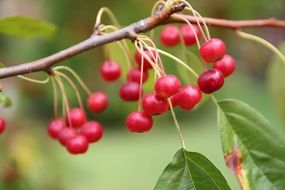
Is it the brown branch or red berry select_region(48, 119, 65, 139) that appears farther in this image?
red berry select_region(48, 119, 65, 139)

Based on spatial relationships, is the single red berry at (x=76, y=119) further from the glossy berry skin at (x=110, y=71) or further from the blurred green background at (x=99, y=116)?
the blurred green background at (x=99, y=116)

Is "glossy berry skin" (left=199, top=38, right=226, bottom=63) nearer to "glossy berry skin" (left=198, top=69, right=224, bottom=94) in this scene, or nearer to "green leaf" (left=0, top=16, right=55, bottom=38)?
"glossy berry skin" (left=198, top=69, right=224, bottom=94)

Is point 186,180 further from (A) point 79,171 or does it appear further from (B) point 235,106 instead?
(A) point 79,171

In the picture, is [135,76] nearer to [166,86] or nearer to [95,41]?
[95,41]

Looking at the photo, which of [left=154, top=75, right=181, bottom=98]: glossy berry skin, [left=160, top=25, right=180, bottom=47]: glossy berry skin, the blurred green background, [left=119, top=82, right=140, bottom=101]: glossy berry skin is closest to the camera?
[left=154, top=75, right=181, bottom=98]: glossy berry skin

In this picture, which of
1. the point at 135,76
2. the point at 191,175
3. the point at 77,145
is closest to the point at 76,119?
the point at 77,145

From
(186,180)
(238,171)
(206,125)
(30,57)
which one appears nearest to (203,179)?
(186,180)

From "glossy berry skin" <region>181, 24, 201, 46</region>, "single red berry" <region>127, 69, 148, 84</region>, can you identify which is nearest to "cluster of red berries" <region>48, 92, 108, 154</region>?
"single red berry" <region>127, 69, 148, 84</region>

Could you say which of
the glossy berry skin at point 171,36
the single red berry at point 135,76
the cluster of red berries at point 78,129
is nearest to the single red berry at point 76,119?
the cluster of red berries at point 78,129
